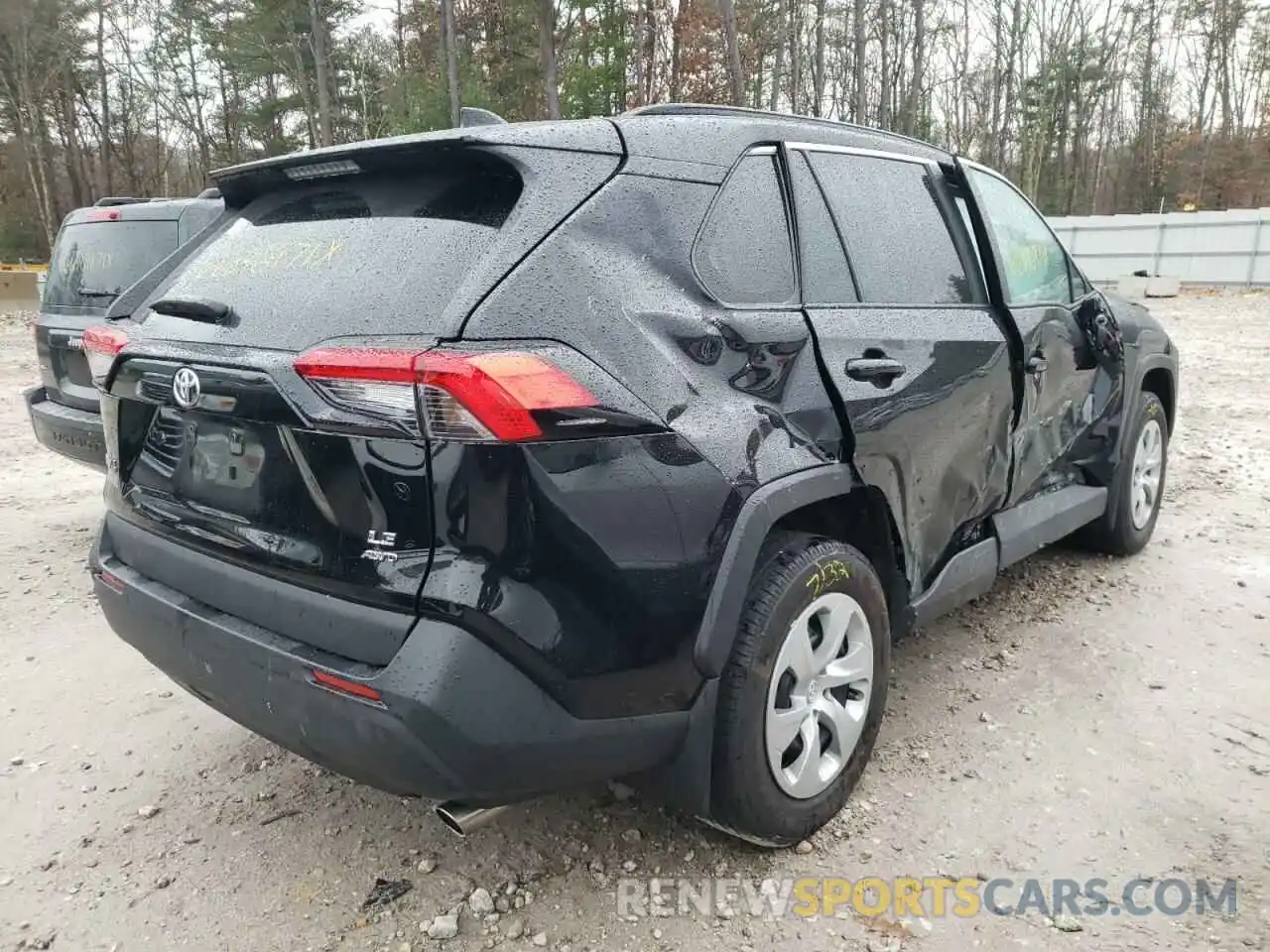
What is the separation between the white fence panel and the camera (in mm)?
24812

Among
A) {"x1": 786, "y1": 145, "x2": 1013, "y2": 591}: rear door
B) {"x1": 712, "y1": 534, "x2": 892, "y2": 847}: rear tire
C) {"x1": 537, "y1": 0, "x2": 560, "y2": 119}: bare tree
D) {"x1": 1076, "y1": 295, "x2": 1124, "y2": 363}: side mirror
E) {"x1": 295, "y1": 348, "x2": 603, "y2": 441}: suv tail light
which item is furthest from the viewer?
{"x1": 537, "y1": 0, "x2": 560, "y2": 119}: bare tree

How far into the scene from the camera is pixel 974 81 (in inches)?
1639

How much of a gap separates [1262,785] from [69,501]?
6.68m

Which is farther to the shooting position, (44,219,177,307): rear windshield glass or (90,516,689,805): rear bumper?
(44,219,177,307): rear windshield glass

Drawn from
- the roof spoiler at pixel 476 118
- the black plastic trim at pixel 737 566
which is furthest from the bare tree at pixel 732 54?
→ the black plastic trim at pixel 737 566

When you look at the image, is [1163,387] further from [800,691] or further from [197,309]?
[197,309]

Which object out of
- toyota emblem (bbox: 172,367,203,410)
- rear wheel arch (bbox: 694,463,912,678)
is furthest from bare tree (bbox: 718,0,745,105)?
toyota emblem (bbox: 172,367,203,410)

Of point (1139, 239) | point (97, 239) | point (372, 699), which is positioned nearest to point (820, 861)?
point (372, 699)

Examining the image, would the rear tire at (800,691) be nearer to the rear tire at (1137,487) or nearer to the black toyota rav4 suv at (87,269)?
the rear tire at (1137,487)

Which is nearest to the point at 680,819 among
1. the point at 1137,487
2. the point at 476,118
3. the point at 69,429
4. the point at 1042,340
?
the point at 476,118

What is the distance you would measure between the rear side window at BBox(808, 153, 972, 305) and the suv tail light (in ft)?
4.23

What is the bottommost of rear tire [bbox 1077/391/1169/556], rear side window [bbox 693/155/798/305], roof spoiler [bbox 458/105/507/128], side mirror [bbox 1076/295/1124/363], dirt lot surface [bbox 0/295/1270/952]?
dirt lot surface [bbox 0/295/1270/952]

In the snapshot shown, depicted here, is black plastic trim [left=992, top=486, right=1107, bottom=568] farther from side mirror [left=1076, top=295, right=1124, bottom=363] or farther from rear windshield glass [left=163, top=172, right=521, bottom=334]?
rear windshield glass [left=163, top=172, right=521, bottom=334]

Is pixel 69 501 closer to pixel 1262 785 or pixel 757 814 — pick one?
pixel 757 814
